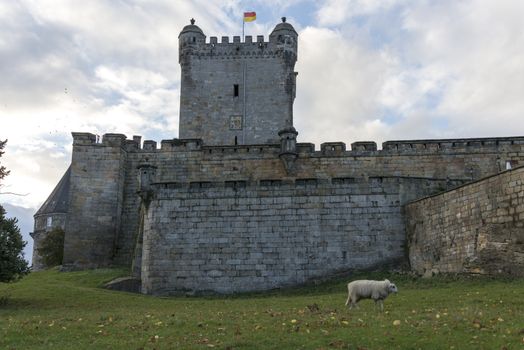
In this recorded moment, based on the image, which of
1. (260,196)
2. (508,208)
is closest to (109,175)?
(260,196)

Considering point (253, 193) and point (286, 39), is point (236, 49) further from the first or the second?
point (253, 193)

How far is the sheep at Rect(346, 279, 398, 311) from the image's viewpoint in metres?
13.0

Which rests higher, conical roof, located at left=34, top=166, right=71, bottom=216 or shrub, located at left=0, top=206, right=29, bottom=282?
conical roof, located at left=34, top=166, right=71, bottom=216

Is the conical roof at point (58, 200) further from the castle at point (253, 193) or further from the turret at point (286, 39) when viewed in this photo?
the turret at point (286, 39)

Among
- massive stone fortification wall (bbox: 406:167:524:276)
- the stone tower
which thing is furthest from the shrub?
the stone tower

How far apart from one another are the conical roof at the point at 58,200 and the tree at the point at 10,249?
32.3m

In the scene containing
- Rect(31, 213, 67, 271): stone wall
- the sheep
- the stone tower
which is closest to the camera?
the sheep

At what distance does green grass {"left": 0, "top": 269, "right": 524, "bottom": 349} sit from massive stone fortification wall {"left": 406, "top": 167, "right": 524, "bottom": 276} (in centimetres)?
86

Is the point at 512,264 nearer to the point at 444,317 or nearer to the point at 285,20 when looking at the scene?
the point at 444,317

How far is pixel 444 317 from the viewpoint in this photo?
11.0 m

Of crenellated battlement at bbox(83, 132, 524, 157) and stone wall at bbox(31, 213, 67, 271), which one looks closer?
crenellated battlement at bbox(83, 132, 524, 157)

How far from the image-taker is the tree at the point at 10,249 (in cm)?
1839

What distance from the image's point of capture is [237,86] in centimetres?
3803

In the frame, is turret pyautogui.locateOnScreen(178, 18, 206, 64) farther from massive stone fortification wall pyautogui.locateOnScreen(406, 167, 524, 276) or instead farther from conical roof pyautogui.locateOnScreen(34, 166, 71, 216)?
massive stone fortification wall pyautogui.locateOnScreen(406, 167, 524, 276)
